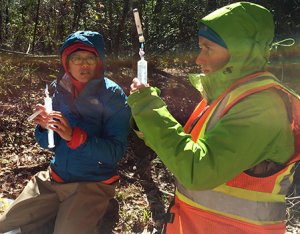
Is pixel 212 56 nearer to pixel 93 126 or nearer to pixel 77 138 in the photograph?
pixel 77 138

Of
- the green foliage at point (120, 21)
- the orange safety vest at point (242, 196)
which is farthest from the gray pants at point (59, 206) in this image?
the green foliage at point (120, 21)

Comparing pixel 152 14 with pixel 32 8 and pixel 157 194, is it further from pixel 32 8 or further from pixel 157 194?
pixel 157 194

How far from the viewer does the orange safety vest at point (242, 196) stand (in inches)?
62.6

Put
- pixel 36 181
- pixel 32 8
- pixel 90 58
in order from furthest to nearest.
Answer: pixel 32 8 → pixel 36 181 → pixel 90 58

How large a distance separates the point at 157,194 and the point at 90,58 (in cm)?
151

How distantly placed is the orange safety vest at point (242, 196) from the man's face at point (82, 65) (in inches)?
46.2

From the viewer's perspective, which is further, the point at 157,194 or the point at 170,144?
the point at 157,194

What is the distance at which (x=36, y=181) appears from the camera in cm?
297

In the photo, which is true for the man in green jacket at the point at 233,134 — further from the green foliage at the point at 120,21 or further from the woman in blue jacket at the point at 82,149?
the green foliage at the point at 120,21

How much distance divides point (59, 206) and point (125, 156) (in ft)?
4.84

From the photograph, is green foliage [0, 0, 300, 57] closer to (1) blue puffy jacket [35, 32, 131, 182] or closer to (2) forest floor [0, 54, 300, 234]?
(2) forest floor [0, 54, 300, 234]

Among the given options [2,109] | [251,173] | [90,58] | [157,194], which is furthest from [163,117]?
[2,109]

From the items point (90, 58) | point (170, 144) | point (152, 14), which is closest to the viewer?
point (170, 144)

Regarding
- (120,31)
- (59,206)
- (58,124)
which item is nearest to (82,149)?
(58,124)
